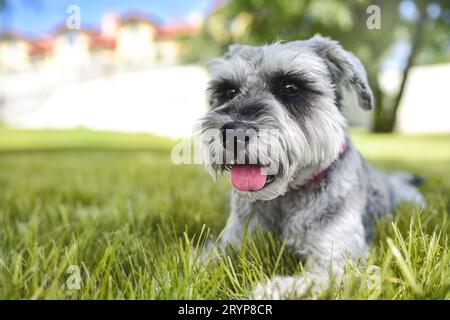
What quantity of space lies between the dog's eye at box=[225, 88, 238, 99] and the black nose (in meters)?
0.60

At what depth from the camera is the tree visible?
10344 mm

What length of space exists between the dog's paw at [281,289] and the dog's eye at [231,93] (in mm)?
1291

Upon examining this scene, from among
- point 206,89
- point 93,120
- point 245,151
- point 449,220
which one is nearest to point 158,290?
point 245,151

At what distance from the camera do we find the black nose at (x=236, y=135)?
8.01 feet

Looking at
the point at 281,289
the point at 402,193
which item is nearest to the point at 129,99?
the point at 402,193

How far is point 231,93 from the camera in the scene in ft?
10.1

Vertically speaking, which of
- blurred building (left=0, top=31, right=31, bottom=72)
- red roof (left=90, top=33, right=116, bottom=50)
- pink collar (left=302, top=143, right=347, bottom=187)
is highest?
blurred building (left=0, top=31, right=31, bottom=72)

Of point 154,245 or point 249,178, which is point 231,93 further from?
point 154,245

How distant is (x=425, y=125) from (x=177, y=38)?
35.3ft

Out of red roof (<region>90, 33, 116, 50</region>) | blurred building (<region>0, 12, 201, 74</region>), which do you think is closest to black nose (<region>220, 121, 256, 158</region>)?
blurred building (<region>0, 12, 201, 74</region>)

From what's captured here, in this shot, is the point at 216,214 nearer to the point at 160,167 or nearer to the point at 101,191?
the point at 101,191

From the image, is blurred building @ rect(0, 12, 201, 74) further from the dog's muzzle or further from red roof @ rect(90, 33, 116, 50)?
the dog's muzzle

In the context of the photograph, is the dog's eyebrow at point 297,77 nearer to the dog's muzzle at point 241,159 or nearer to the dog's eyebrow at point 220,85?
the dog's eyebrow at point 220,85

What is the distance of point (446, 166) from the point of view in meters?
7.61
